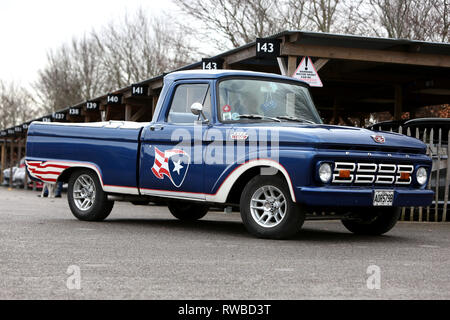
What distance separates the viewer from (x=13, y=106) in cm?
7569

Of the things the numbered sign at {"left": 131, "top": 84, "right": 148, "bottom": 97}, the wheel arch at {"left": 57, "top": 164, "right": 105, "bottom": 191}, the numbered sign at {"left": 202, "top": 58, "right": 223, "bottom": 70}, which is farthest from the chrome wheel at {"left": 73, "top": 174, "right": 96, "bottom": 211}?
the numbered sign at {"left": 131, "top": 84, "right": 148, "bottom": 97}

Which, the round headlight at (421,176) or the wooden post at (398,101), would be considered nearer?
the round headlight at (421,176)

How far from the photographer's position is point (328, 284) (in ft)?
19.2

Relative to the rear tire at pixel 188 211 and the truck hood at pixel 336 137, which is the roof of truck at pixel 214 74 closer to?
the truck hood at pixel 336 137

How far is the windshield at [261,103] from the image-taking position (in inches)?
387

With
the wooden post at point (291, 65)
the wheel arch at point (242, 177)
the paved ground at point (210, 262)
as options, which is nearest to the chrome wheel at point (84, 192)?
the paved ground at point (210, 262)

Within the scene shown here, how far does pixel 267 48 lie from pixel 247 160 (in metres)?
5.94

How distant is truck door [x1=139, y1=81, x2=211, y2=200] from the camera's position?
9.84m

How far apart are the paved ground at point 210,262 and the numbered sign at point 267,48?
466cm

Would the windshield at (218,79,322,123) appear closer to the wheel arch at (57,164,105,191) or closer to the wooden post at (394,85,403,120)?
the wheel arch at (57,164,105,191)

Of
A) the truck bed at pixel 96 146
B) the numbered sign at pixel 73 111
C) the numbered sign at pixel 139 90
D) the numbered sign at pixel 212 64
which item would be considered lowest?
the truck bed at pixel 96 146

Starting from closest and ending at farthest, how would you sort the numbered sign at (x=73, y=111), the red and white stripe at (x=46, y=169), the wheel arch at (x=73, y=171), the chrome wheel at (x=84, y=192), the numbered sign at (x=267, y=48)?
the wheel arch at (x=73, y=171)
the chrome wheel at (x=84, y=192)
the red and white stripe at (x=46, y=169)
the numbered sign at (x=267, y=48)
the numbered sign at (x=73, y=111)

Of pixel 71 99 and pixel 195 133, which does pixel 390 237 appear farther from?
pixel 71 99
